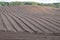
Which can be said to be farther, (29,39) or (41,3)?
(41,3)

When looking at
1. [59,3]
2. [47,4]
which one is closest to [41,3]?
[47,4]

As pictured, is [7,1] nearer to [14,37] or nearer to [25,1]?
[25,1]

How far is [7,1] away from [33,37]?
129 inches

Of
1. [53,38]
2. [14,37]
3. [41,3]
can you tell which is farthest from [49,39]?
[41,3]

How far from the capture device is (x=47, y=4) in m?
4.54

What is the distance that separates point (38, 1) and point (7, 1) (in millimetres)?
749

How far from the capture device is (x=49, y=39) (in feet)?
4.13

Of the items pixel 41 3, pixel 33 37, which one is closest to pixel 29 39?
pixel 33 37

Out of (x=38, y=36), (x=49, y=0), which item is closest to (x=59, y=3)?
(x=49, y=0)

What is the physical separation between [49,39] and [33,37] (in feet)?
0.39

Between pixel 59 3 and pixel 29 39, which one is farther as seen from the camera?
pixel 59 3

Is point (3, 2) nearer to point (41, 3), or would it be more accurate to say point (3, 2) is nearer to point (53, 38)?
point (41, 3)

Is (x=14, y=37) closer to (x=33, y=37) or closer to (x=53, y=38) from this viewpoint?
(x=33, y=37)

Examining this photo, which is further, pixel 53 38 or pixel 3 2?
pixel 3 2
